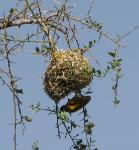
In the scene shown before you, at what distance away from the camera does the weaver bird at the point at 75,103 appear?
251 centimetres

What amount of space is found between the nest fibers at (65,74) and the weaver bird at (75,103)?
8cm

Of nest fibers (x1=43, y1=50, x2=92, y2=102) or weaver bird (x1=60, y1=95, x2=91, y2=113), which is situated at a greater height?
nest fibers (x1=43, y1=50, x2=92, y2=102)

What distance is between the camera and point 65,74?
8.64 ft

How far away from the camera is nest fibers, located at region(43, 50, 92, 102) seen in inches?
102

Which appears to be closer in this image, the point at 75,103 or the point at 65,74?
the point at 75,103

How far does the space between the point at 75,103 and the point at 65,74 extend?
17cm

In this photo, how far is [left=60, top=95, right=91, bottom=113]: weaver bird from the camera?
2506 mm

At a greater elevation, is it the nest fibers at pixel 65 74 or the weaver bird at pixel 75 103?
the nest fibers at pixel 65 74

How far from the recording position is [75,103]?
2506 millimetres

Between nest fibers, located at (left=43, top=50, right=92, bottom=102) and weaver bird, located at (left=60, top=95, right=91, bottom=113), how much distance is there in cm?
8

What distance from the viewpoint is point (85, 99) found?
8.23ft

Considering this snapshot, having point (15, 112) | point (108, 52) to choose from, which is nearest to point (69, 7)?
point (108, 52)

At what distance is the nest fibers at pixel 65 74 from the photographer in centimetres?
259

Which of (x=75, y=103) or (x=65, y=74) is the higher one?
(x=65, y=74)
